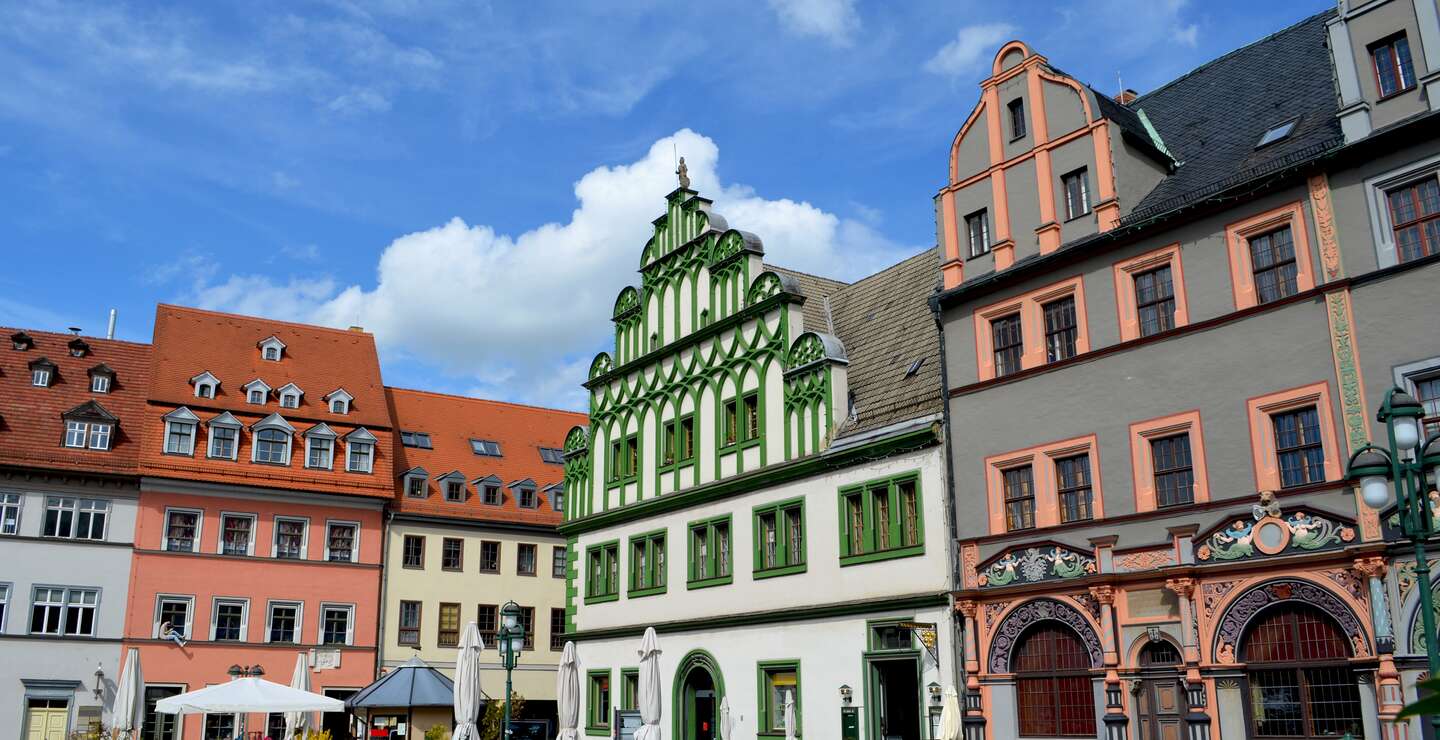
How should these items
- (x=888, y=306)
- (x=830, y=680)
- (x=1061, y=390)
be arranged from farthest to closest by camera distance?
(x=888, y=306)
(x=830, y=680)
(x=1061, y=390)

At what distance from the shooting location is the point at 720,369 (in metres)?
36.9

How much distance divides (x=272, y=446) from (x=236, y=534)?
12.6 feet

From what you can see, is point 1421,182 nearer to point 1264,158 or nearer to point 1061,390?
point 1264,158

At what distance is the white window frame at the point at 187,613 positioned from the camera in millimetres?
46438

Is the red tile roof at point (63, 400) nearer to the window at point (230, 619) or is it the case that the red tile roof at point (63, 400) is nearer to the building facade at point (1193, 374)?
the window at point (230, 619)

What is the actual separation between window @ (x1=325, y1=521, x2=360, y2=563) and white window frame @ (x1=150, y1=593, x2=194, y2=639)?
5.34 metres

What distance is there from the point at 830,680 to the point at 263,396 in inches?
Answer: 1215

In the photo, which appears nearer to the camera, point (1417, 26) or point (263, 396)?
point (1417, 26)

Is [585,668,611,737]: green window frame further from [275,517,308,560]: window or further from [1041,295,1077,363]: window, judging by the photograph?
[1041,295,1077,363]: window

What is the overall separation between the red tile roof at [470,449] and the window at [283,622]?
5852 mm

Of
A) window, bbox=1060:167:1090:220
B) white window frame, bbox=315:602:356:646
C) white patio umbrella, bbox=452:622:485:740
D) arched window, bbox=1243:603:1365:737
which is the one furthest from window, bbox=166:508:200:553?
arched window, bbox=1243:603:1365:737

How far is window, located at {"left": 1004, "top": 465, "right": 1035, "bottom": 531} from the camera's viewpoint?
2641cm

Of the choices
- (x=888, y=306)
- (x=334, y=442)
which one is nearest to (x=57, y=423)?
(x=334, y=442)

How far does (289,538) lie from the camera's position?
49.9 m
